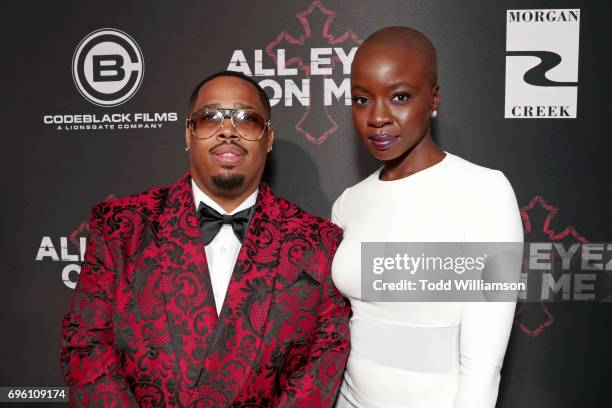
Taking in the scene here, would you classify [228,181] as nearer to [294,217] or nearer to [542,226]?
[294,217]

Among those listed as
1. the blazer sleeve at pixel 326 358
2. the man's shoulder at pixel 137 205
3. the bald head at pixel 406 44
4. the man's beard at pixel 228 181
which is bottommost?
the blazer sleeve at pixel 326 358

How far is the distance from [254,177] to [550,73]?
1.45 metres

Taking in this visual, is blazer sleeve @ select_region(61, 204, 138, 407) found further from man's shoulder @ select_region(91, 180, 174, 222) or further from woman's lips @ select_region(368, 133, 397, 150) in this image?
woman's lips @ select_region(368, 133, 397, 150)

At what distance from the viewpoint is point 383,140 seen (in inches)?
61.4

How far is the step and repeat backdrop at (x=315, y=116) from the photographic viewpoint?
2236 mm

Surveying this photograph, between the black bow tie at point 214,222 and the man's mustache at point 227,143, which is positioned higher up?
the man's mustache at point 227,143

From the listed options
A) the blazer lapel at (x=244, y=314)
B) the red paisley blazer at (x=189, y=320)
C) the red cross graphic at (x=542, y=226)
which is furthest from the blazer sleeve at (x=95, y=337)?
the red cross graphic at (x=542, y=226)

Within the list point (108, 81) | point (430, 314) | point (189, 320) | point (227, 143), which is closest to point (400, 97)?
point (227, 143)

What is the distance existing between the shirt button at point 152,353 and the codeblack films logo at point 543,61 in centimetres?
179

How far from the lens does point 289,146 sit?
233 centimetres

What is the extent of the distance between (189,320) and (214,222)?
1.06ft

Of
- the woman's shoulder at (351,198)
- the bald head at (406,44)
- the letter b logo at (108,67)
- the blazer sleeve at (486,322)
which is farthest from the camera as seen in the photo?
the letter b logo at (108,67)

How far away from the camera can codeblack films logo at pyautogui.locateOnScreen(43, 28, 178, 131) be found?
2.31 meters

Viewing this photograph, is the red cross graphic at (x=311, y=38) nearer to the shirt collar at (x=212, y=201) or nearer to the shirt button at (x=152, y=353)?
the shirt collar at (x=212, y=201)
